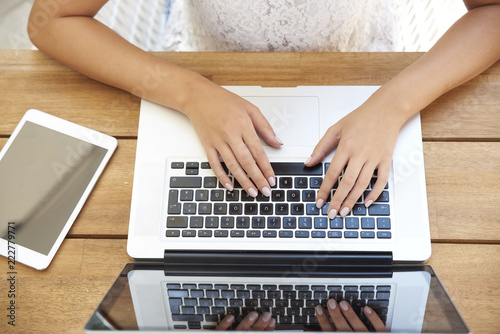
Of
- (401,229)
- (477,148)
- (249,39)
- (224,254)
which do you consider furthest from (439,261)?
(249,39)

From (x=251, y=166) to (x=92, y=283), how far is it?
26 centimetres

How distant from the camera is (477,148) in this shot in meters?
0.60

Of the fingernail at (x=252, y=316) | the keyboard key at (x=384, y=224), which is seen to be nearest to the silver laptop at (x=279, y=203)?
the keyboard key at (x=384, y=224)

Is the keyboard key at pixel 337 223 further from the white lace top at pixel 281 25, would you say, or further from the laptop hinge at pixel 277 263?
the white lace top at pixel 281 25

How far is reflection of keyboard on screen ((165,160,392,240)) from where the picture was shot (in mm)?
543

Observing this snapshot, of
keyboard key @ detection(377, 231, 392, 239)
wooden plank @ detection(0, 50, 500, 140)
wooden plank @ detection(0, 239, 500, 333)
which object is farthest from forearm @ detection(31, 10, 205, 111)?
keyboard key @ detection(377, 231, 392, 239)

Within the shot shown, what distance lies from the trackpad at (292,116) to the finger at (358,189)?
0.08 meters

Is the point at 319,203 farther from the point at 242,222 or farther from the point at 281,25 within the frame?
the point at 281,25

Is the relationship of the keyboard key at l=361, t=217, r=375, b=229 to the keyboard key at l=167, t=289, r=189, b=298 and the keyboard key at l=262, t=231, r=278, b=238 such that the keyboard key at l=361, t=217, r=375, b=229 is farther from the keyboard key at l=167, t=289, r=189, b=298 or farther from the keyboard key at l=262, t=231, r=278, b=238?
the keyboard key at l=167, t=289, r=189, b=298

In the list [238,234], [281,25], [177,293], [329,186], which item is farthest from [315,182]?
[281,25]

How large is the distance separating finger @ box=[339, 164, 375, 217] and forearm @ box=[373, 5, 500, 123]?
10 cm

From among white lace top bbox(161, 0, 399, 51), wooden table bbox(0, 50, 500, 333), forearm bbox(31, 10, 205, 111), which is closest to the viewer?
wooden table bbox(0, 50, 500, 333)

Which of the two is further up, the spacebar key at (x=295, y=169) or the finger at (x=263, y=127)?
the finger at (x=263, y=127)

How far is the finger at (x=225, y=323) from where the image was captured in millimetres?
440
